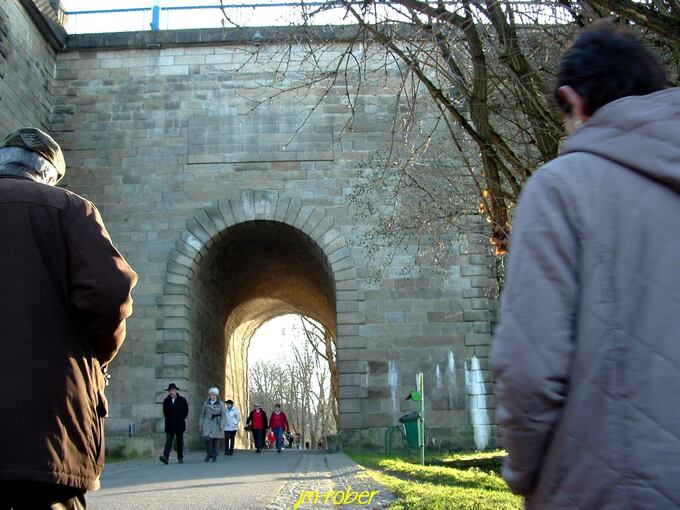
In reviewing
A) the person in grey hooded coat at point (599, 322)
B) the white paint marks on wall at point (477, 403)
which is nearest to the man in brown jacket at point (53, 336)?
the person in grey hooded coat at point (599, 322)

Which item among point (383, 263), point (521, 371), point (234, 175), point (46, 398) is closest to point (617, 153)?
point (521, 371)

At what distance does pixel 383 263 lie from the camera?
55.7 ft

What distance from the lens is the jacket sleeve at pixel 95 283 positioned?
8.55 feet

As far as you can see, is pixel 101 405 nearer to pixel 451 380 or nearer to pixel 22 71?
pixel 451 380

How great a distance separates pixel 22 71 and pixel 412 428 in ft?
35.7

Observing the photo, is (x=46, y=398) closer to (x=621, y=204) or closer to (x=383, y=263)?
(x=621, y=204)

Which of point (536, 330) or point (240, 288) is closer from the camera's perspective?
point (536, 330)

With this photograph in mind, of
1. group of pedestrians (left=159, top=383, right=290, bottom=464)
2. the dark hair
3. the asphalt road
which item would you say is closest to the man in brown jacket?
the dark hair

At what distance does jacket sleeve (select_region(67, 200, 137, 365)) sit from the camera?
2605 millimetres

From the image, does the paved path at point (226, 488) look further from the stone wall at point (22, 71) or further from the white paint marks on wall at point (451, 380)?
the stone wall at point (22, 71)

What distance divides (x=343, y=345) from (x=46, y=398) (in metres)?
14.8

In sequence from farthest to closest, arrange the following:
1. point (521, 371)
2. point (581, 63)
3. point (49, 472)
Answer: point (49, 472) → point (581, 63) → point (521, 371)
